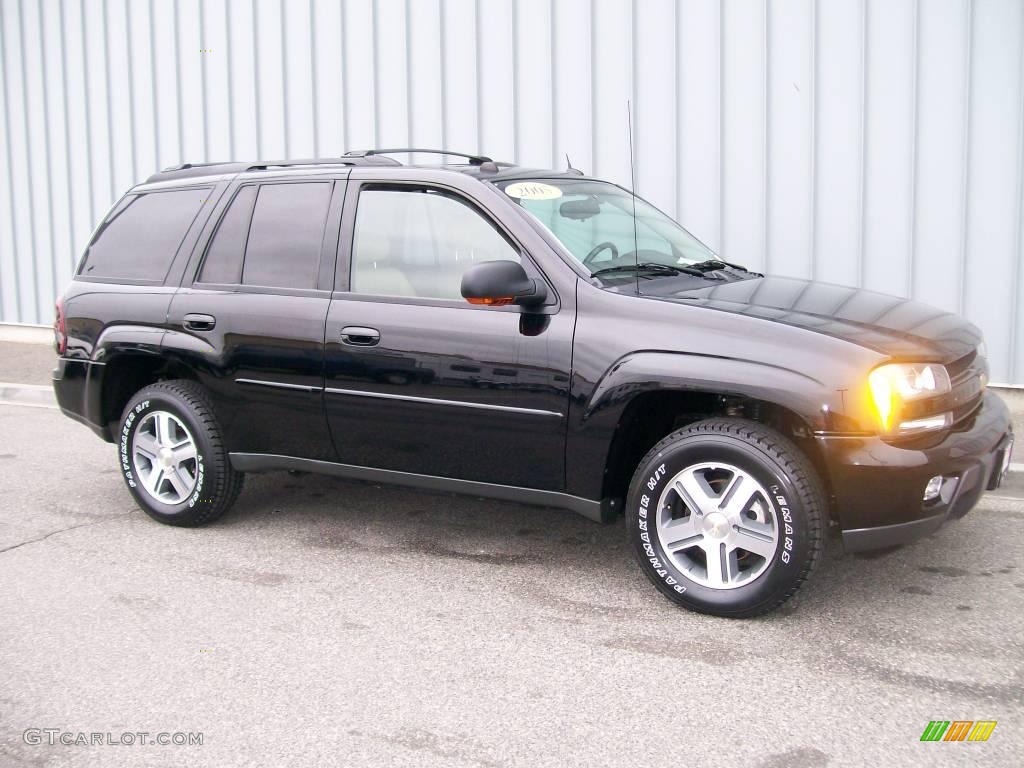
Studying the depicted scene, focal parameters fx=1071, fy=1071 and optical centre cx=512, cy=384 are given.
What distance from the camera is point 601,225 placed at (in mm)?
4844

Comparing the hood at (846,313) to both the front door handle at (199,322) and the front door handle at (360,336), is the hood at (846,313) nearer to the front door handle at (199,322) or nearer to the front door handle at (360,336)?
the front door handle at (360,336)

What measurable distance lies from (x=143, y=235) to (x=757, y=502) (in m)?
3.48

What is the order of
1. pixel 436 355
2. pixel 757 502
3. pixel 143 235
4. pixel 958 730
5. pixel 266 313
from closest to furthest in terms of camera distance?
1. pixel 958 730
2. pixel 757 502
3. pixel 436 355
4. pixel 266 313
5. pixel 143 235

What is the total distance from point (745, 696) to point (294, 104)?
25.5ft

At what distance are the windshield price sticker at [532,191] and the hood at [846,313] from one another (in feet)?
2.18

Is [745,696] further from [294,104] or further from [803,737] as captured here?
→ [294,104]

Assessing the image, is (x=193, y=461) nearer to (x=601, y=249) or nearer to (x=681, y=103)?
(x=601, y=249)

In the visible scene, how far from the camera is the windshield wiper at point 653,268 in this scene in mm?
4527

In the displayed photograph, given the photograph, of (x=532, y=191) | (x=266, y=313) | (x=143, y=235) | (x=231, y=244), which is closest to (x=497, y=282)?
→ (x=532, y=191)

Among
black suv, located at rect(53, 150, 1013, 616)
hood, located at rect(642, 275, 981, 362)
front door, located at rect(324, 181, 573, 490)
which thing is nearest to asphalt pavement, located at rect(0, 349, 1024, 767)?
black suv, located at rect(53, 150, 1013, 616)

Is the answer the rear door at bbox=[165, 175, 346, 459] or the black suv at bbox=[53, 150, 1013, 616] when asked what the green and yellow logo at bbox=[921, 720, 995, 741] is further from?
the rear door at bbox=[165, 175, 346, 459]

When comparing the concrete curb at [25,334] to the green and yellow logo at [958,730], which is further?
the concrete curb at [25,334]

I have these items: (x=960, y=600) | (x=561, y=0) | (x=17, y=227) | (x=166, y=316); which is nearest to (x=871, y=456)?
(x=960, y=600)

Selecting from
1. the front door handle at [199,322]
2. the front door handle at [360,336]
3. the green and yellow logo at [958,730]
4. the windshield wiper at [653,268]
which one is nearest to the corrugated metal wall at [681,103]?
the windshield wiper at [653,268]
